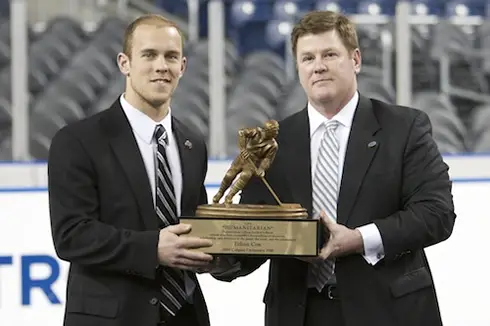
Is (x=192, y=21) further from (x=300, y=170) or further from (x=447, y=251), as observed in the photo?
(x=300, y=170)

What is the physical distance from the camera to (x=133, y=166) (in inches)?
93.0

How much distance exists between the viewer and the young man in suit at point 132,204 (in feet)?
7.48

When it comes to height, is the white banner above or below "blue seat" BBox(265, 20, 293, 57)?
below

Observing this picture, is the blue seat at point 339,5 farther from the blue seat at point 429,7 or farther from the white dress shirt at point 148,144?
the white dress shirt at point 148,144

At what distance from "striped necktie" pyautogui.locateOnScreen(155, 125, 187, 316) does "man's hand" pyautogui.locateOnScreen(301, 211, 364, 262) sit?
297 millimetres

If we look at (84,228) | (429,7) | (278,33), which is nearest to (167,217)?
(84,228)

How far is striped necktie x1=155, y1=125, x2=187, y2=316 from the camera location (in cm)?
238

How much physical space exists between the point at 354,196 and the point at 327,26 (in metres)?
0.37

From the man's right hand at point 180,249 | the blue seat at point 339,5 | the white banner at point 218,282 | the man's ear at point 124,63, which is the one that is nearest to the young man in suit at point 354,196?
the man's right hand at point 180,249

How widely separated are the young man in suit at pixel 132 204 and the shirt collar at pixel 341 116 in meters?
0.30

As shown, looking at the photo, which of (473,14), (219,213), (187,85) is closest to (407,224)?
(219,213)

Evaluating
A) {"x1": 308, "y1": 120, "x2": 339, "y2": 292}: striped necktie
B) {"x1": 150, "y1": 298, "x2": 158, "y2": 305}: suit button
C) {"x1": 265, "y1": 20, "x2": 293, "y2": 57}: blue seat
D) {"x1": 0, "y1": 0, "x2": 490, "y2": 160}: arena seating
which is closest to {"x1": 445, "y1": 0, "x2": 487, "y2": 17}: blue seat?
{"x1": 0, "y1": 0, "x2": 490, "y2": 160}: arena seating

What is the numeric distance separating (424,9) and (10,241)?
4167mm

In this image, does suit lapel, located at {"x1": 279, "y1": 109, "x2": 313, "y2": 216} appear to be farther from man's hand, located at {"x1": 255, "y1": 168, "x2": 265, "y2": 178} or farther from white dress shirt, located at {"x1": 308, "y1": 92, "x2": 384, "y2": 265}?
man's hand, located at {"x1": 255, "y1": 168, "x2": 265, "y2": 178}
